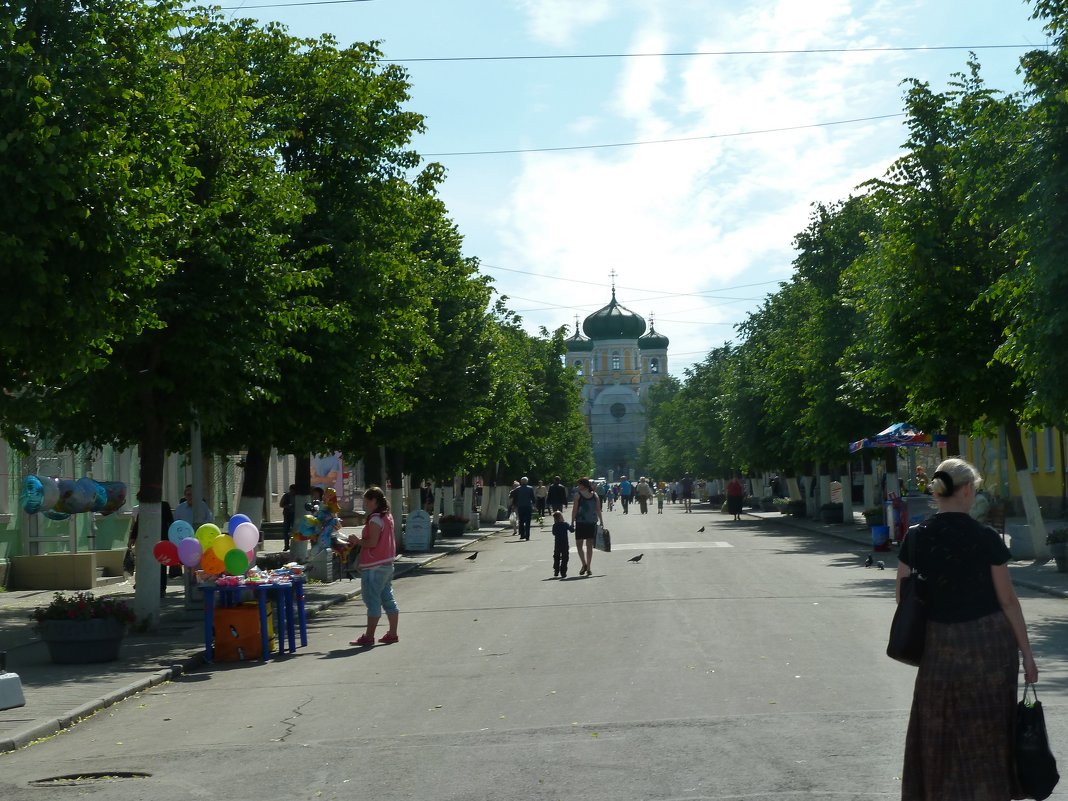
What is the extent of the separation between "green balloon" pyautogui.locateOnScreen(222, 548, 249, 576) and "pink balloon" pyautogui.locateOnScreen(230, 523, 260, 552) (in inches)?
16.8

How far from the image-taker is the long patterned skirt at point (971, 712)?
630 cm

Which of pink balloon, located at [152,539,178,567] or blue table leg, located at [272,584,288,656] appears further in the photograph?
pink balloon, located at [152,539,178,567]

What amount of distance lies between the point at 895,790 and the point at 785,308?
4277cm

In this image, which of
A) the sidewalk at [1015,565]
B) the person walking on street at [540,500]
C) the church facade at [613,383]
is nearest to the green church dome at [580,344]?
the church facade at [613,383]

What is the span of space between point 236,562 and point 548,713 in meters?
5.85

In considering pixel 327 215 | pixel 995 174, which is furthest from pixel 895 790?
pixel 327 215

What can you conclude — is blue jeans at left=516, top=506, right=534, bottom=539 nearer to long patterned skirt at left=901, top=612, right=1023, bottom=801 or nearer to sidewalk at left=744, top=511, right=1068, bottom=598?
sidewalk at left=744, top=511, right=1068, bottom=598

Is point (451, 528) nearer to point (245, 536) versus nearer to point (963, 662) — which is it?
point (245, 536)

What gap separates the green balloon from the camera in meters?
15.2

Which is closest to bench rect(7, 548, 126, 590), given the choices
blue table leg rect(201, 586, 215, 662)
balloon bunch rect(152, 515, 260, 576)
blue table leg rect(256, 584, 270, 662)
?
balloon bunch rect(152, 515, 260, 576)

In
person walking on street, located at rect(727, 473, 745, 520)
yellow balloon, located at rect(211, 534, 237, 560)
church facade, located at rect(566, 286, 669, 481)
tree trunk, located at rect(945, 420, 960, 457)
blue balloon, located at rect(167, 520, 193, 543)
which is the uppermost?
church facade, located at rect(566, 286, 669, 481)

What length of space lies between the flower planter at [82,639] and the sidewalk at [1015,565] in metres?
11.9

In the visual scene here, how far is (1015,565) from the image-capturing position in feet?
83.0

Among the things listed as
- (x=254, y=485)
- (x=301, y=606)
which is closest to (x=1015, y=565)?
(x=254, y=485)
